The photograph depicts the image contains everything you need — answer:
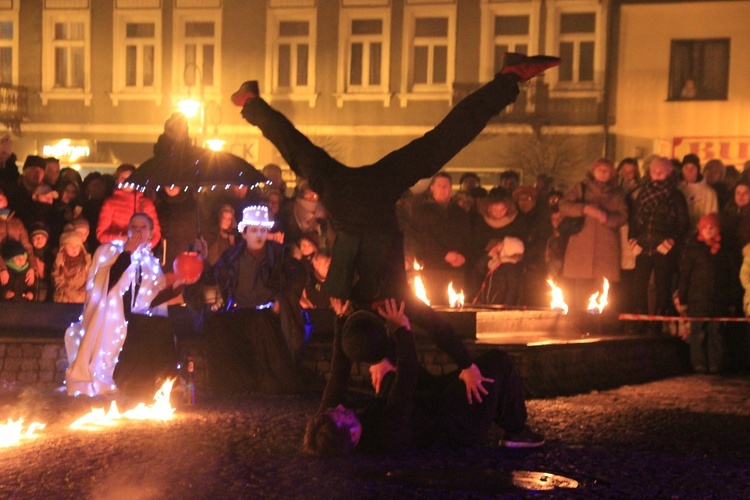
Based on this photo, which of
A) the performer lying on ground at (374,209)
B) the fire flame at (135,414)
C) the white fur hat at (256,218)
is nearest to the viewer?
the performer lying on ground at (374,209)

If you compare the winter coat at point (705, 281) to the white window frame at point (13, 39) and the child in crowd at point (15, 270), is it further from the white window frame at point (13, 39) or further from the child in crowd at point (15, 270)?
the white window frame at point (13, 39)

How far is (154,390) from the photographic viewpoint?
38.0 ft

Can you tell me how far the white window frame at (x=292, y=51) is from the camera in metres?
31.7

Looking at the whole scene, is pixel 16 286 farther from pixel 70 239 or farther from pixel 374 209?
pixel 374 209

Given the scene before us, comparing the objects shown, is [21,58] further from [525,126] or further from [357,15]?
[525,126]

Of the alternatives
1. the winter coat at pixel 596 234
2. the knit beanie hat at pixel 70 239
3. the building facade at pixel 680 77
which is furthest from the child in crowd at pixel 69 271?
the building facade at pixel 680 77

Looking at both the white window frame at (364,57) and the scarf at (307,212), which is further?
the white window frame at (364,57)

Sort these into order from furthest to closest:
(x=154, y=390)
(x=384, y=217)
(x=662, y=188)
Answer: (x=662, y=188) → (x=154, y=390) → (x=384, y=217)

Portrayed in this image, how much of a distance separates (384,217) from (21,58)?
26.5 meters

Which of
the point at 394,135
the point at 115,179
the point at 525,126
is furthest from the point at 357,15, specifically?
the point at 115,179

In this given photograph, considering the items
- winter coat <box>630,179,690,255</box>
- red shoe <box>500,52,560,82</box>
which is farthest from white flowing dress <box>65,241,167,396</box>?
winter coat <box>630,179,690,255</box>

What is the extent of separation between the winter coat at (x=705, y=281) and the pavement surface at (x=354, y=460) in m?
3.03

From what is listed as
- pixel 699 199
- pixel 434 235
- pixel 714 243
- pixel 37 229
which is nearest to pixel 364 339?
pixel 434 235

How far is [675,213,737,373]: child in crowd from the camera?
14141 mm
